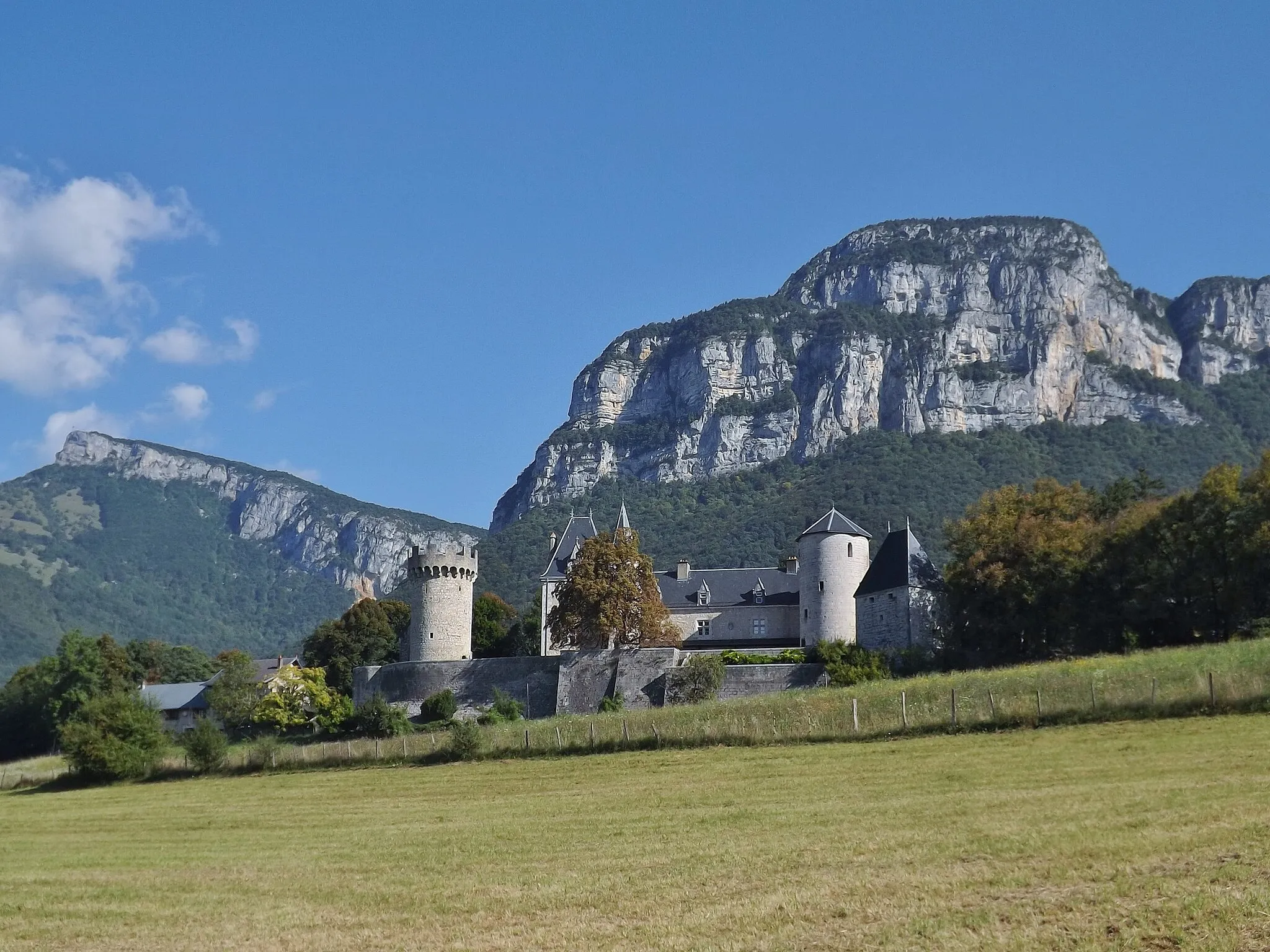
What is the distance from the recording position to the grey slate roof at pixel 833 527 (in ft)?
195

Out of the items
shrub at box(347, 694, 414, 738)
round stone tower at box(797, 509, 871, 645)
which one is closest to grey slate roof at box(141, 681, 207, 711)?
shrub at box(347, 694, 414, 738)

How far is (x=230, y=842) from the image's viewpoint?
930 inches

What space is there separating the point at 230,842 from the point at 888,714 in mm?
16007

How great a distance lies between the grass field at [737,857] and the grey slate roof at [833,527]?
2976 centimetres

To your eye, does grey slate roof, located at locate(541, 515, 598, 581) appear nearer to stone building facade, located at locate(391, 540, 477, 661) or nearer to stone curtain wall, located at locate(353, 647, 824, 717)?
stone building facade, located at locate(391, 540, 477, 661)

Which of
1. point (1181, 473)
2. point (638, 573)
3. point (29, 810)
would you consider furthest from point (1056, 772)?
point (1181, 473)

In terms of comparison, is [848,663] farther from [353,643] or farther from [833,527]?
[353,643]

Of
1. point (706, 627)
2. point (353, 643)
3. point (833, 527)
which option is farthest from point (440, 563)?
point (833, 527)

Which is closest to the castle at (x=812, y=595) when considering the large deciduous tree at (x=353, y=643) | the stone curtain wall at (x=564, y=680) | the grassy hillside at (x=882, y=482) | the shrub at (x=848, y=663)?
the shrub at (x=848, y=663)

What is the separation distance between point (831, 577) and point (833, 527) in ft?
7.59

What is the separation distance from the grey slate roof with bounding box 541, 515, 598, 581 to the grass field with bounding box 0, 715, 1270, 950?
125 ft

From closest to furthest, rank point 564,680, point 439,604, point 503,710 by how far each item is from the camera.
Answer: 1. point 503,710
2. point 564,680
3. point 439,604

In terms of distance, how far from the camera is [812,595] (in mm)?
59500

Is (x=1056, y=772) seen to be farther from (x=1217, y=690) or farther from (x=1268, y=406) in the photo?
(x=1268, y=406)
